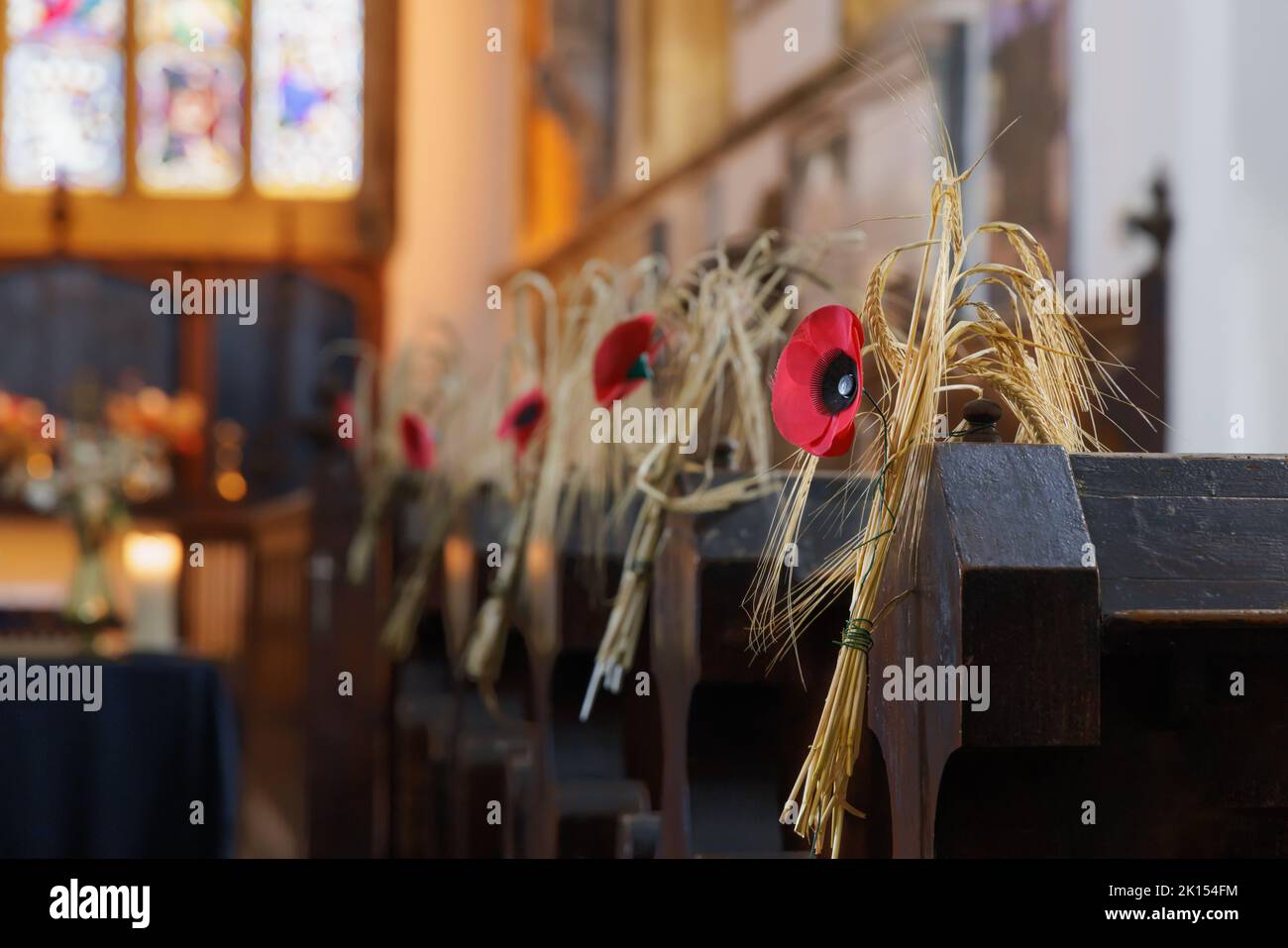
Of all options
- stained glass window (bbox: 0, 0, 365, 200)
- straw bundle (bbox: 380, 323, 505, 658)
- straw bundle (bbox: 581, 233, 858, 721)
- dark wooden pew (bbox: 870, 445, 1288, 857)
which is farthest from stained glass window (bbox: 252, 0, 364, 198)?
dark wooden pew (bbox: 870, 445, 1288, 857)

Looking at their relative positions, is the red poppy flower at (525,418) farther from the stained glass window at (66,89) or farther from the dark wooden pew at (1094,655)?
the stained glass window at (66,89)

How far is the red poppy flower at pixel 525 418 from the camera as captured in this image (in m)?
2.31

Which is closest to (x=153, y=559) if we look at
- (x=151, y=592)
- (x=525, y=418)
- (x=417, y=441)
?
(x=151, y=592)

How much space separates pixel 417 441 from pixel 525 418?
2.92 feet

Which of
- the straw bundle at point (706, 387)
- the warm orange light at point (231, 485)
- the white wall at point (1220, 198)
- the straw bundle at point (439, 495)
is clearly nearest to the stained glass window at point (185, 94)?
the warm orange light at point (231, 485)

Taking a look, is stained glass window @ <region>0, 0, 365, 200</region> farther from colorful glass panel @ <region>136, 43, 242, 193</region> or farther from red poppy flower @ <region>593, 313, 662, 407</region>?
Result: red poppy flower @ <region>593, 313, 662, 407</region>

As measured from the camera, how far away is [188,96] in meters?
10.3

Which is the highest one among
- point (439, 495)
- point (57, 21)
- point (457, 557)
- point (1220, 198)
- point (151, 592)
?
point (57, 21)

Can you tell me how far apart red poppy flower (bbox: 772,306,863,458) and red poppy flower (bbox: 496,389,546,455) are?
41.6 inches

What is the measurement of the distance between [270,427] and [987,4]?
6292mm

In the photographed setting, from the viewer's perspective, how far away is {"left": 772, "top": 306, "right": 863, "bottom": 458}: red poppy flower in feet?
4.02

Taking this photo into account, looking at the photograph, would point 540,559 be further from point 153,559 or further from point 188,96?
point 188,96
